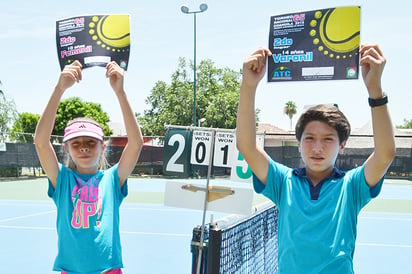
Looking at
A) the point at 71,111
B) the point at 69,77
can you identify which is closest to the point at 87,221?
the point at 69,77

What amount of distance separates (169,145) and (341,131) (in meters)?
2.32

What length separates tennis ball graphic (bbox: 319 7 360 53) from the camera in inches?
101

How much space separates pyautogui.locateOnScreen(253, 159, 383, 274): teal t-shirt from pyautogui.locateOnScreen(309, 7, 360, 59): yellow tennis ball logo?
2.43ft

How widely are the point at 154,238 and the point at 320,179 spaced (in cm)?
598

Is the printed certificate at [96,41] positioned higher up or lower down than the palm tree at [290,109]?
lower down

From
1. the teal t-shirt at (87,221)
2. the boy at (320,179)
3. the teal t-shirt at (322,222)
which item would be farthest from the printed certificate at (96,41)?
A: the teal t-shirt at (322,222)

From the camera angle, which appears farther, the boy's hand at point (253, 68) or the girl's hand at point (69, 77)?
the girl's hand at point (69, 77)

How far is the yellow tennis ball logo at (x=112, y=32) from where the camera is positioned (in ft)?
9.82

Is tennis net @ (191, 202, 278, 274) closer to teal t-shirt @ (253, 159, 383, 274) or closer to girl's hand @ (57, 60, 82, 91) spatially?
teal t-shirt @ (253, 159, 383, 274)

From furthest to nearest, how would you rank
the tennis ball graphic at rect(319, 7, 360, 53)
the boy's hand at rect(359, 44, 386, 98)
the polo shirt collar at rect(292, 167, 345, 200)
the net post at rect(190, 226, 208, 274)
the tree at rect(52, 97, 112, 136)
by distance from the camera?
the tree at rect(52, 97, 112, 136) → the net post at rect(190, 226, 208, 274) → the tennis ball graphic at rect(319, 7, 360, 53) → the polo shirt collar at rect(292, 167, 345, 200) → the boy's hand at rect(359, 44, 386, 98)

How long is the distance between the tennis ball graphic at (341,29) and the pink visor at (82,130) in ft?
4.67

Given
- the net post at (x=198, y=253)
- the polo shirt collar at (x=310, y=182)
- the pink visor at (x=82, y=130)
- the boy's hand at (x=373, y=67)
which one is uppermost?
the boy's hand at (x=373, y=67)

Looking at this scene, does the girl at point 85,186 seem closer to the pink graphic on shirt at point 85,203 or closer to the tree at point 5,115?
the pink graphic on shirt at point 85,203

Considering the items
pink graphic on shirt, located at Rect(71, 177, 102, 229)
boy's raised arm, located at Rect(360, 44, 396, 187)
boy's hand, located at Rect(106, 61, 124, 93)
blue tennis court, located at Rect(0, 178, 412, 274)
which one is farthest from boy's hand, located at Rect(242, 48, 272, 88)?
blue tennis court, located at Rect(0, 178, 412, 274)
